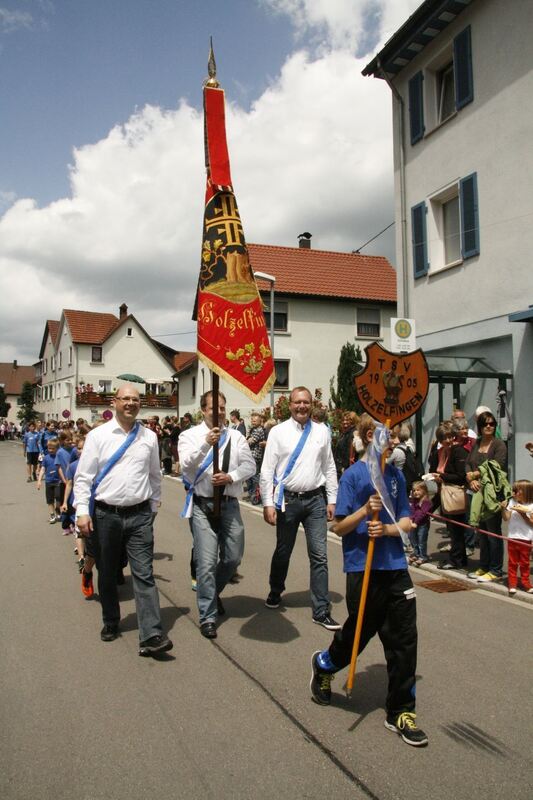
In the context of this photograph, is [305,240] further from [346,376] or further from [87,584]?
[87,584]

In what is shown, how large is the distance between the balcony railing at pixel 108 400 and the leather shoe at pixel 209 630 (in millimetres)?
45143

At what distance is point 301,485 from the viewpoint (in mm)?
5855

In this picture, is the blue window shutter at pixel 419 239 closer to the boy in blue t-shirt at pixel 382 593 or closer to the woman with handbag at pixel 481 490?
the woman with handbag at pixel 481 490

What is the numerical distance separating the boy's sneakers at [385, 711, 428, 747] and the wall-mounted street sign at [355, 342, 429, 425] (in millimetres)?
1978

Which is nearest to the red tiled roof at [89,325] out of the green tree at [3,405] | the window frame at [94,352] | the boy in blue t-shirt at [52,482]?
the window frame at [94,352]

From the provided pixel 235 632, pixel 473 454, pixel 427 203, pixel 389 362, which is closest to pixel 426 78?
pixel 427 203

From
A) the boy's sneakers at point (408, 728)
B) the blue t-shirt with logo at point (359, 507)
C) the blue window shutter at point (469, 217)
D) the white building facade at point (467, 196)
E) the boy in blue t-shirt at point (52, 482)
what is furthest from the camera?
the blue window shutter at point (469, 217)

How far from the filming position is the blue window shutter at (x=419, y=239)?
1502 cm

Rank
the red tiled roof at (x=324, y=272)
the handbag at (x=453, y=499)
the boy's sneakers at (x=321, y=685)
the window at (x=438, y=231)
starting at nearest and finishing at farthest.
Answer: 1. the boy's sneakers at (x=321, y=685)
2. the handbag at (x=453, y=499)
3. the window at (x=438, y=231)
4. the red tiled roof at (x=324, y=272)

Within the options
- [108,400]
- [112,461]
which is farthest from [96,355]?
[112,461]

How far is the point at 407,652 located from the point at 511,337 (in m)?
10.0

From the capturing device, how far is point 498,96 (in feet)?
41.8

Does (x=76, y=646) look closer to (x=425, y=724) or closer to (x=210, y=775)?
(x=210, y=775)

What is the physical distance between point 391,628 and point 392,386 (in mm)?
1928
